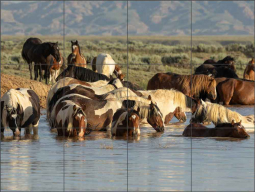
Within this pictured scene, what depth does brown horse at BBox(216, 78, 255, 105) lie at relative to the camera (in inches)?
1133

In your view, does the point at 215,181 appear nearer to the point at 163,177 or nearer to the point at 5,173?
the point at 163,177

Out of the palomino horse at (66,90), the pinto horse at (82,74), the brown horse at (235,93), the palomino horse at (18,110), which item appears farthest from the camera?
the brown horse at (235,93)

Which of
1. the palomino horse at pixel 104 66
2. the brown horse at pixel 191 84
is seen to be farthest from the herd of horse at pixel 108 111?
the palomino horse at pixel 104 66

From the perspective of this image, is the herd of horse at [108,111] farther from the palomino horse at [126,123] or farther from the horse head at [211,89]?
the horse head at [211,89]

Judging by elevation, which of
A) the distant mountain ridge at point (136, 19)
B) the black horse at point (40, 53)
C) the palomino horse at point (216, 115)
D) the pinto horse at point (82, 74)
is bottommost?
the palomino horse at point (216, 115)

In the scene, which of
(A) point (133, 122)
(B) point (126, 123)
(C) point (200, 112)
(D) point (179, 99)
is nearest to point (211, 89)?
(D) point (179, 99)

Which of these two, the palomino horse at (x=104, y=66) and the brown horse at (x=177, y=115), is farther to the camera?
the palomino horse at (x=104, y=66)

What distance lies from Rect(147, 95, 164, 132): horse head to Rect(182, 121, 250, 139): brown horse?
1272 millimetres

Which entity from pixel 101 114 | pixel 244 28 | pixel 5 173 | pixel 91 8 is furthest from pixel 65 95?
pixel 91 8

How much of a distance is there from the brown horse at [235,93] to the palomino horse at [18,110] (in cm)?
1135

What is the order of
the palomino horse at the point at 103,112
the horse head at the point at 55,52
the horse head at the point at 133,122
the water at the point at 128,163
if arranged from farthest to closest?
the horse head at the point at 55,52
the palomino horse at the point at 103,112
the horse head at the point at 133,122
the water at the point at 128,163

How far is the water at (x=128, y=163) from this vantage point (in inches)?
439

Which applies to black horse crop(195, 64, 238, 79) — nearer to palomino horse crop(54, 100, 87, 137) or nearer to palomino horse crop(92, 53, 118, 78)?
palomino horse crop(92, 53, 118, 78)

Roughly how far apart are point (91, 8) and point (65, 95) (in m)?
123
